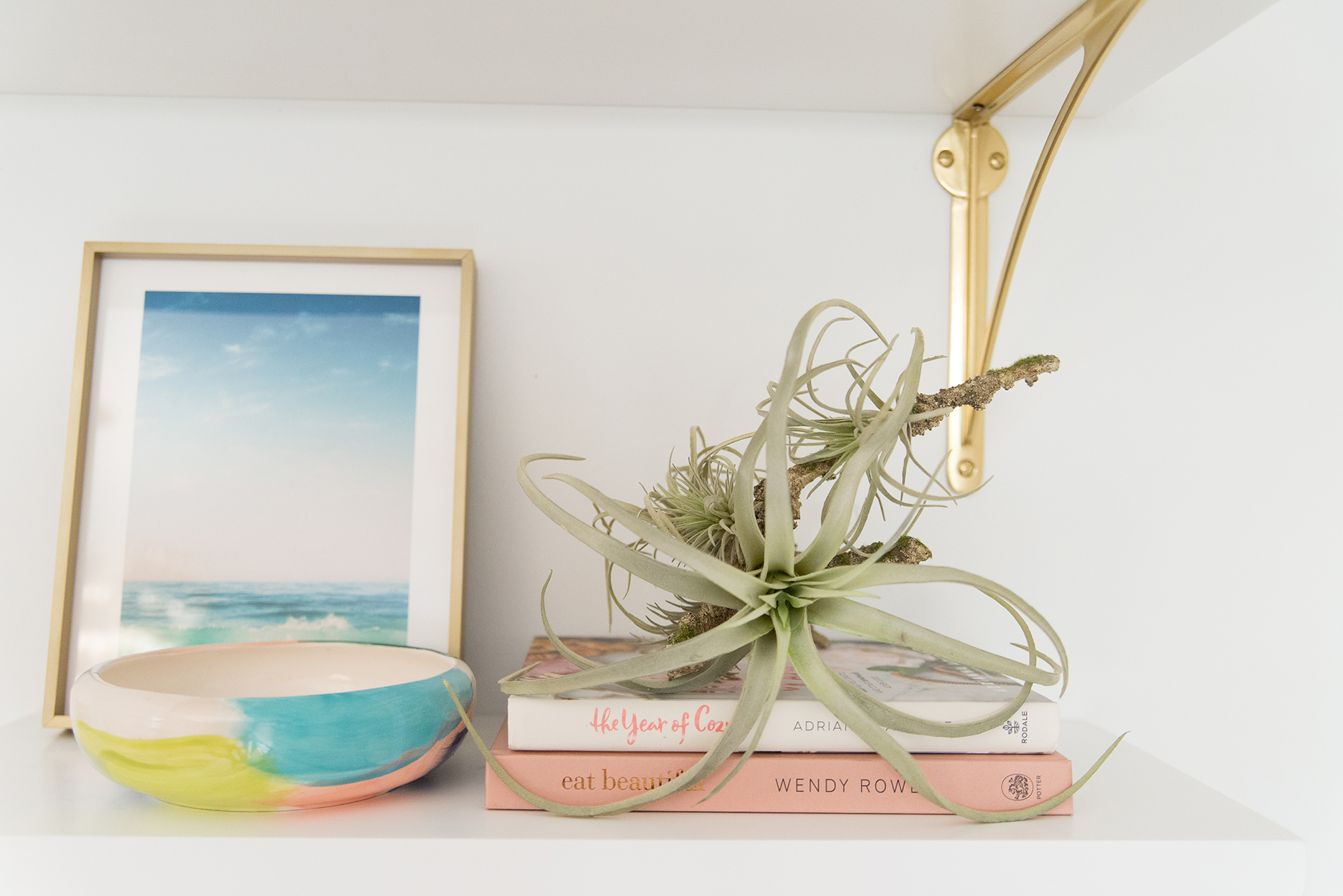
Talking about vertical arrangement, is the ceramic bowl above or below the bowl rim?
below

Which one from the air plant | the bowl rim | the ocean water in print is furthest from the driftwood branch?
the ocean water in print

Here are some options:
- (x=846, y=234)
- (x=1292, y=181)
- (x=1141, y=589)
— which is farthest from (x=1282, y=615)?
(x=846, y=234)

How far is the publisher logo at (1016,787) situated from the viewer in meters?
0.48

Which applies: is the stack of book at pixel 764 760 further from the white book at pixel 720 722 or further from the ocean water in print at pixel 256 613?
the ocean water in print at pixel 256 613

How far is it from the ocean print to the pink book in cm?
25

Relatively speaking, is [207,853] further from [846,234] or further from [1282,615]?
[1282,615]

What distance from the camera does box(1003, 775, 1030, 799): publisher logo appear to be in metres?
0.48

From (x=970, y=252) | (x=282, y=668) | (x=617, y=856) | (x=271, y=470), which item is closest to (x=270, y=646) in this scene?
(x=282, y=668)

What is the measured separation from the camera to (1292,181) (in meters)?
0.77

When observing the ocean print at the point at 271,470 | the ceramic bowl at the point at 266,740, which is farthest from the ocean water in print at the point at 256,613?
the ceramic bowl at the point at 266,740

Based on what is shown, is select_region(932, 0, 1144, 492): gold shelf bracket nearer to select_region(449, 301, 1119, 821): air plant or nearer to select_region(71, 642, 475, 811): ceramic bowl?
select_region(449, 301, 1119, 821): air plant

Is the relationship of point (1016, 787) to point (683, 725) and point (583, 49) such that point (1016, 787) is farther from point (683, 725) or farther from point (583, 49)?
point (583, 49)

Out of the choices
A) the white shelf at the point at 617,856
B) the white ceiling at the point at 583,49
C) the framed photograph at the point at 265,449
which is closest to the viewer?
the white shelf at the point at 617,856

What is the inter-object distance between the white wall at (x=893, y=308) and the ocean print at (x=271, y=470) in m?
0.07
